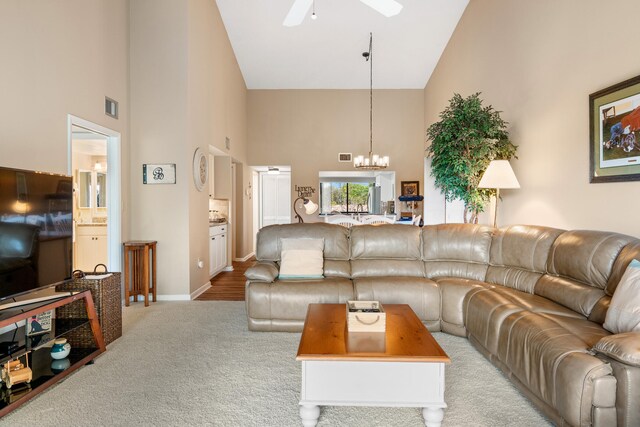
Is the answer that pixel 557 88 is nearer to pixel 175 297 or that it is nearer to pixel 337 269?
pixel 337 269

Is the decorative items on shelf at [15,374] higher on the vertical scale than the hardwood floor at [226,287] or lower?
higher

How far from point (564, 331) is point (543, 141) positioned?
7.63 ft

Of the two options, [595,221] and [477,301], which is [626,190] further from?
[477,301]

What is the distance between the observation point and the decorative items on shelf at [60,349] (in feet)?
8.28

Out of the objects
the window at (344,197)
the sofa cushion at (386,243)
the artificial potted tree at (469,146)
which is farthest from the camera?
the window at (344,197)

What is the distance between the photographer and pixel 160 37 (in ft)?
14.7

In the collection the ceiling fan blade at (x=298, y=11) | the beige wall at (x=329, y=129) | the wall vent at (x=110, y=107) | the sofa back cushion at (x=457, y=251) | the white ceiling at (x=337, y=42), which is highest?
the white ceiling at (x=337, y=42)

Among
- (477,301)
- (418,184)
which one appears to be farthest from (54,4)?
(418,184)

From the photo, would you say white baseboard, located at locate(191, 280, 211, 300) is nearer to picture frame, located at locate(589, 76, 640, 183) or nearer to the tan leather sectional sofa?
the tan leather sectional sofa

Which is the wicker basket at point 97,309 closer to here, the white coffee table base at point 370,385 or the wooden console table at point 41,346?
the wooden console table at point 41,346

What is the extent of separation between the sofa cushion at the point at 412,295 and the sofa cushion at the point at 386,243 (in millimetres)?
484

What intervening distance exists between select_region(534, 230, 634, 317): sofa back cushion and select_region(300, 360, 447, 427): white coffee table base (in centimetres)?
128

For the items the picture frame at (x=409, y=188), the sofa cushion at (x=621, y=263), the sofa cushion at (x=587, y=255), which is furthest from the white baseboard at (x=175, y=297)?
the picture frame at (x=409, y=188)

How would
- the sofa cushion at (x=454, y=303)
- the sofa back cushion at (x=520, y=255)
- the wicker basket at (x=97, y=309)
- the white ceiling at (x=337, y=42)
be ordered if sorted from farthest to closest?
1. the white ceiling at (x=337, y=42)
2. the sofa cushion at (x=454, y=303)
3. the sofa back cushion at (x=520, y=255)
4. the wicker basket at (x=97, y=309)
